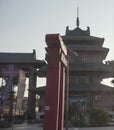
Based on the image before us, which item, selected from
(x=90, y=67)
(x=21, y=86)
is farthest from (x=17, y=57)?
(x=21, y=86)

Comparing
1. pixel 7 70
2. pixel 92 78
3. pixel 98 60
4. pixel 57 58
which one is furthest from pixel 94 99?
pixel 57 58

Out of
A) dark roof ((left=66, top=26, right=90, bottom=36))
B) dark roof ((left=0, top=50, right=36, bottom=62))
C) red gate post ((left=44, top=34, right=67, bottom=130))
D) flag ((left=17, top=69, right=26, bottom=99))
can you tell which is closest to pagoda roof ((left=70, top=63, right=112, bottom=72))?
dark roof ((left=66, top=26, right=90, bottom=36))

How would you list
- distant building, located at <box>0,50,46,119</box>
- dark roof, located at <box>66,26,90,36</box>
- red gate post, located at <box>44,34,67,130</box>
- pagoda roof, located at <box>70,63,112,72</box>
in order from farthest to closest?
dark roof, located at <box>66,26,90,36</box>, distant building, located at <box>0,50,46,119</box>, pagoda roof, located at <box>70,63,112,72</box>, red gate post, located at <box>44,34,67,130</box>

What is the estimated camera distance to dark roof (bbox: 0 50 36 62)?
45.0 m

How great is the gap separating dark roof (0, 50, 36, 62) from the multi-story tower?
520cm

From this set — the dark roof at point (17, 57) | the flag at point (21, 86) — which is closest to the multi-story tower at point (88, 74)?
the dark roof at point (17, 57)

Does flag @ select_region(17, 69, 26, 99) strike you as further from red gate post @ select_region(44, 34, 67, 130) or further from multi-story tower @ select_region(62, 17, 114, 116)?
multi-story tower @ select_region(62, 17, 114, 116)

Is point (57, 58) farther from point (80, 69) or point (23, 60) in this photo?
point (23, 60)

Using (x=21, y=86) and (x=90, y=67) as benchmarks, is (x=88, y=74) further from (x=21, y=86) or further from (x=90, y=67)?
(x=21, y=86)

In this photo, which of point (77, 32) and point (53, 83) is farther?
point (77, 32)

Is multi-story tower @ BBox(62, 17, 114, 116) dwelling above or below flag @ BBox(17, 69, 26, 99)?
above

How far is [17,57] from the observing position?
45750mm

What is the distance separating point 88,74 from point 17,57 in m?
10.0

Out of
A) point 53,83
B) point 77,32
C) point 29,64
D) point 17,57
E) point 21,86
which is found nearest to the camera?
point 53,83
